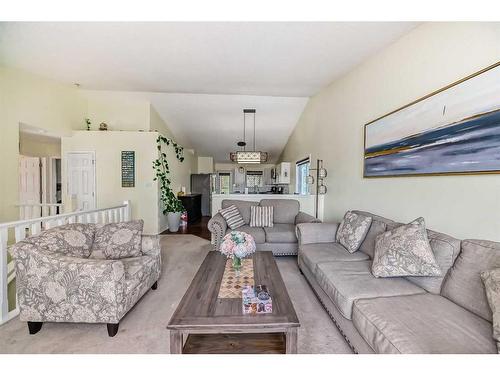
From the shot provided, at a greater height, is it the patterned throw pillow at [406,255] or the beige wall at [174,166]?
the beige wall at [174,166]

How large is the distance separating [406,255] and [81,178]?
5.79m

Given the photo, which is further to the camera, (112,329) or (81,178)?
(81,178)

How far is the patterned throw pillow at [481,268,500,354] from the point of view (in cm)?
103

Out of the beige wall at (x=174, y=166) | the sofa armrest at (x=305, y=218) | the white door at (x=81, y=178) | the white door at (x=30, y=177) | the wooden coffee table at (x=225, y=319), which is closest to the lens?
the wooden coffee table at (x=225, y=319)

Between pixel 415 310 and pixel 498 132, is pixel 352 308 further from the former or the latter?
pixel 498 132

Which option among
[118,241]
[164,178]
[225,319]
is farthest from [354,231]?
[164,178]

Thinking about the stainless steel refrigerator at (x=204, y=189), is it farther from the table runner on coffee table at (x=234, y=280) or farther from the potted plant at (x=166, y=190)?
the table runner on coffee table at (x=234, y=280)

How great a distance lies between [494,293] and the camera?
1.13 metres

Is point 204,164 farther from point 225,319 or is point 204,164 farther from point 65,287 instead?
point 225,319

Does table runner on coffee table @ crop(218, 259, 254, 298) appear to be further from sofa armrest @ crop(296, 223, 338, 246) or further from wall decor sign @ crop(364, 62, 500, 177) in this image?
wall decor sign @ crop(364, 62, 500, 177)

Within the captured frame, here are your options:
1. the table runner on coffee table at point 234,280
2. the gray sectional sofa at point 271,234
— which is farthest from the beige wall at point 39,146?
the table runner on coffee table at point 234,280

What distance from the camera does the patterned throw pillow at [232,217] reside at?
3.64 metres

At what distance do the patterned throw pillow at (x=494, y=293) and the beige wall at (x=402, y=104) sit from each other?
52 cm

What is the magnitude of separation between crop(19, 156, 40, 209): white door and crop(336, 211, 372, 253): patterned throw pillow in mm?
7077
